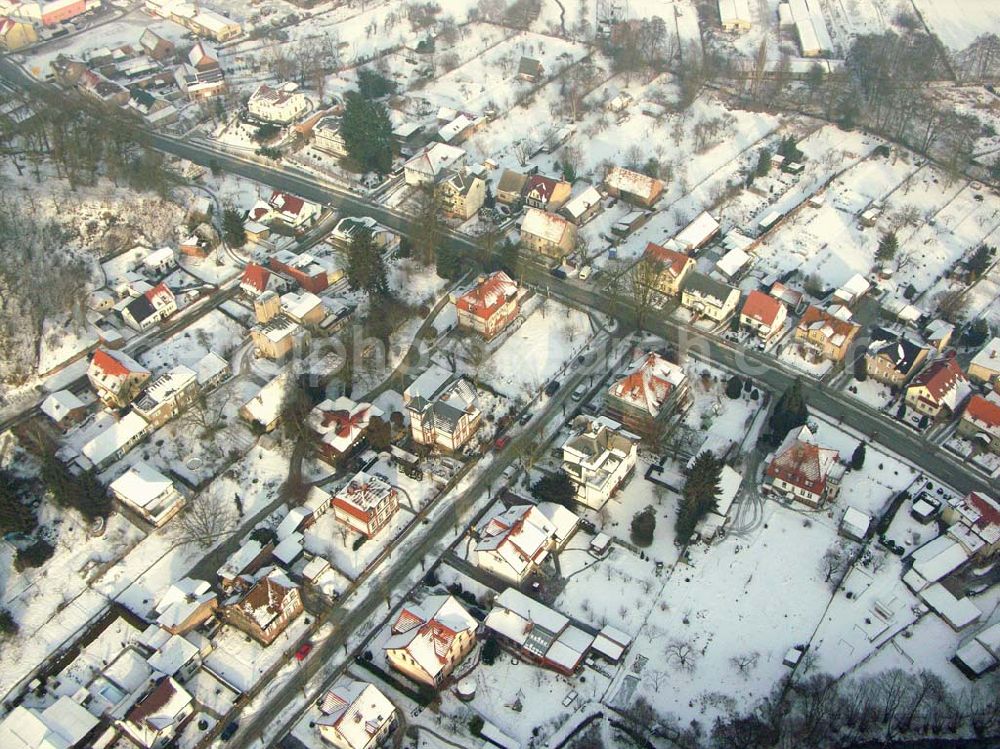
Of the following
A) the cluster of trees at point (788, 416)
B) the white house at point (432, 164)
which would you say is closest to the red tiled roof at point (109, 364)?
the white house at point (432, 164)

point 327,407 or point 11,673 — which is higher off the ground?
point 327,407

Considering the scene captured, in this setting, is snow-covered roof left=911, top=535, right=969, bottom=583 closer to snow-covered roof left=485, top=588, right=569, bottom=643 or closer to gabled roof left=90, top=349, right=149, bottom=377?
snow-covered roof left=485, top=588, right=569, bottom=643

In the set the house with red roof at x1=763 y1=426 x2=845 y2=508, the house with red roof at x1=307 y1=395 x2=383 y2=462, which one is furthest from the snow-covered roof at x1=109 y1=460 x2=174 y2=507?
the house with red roof at x1=763 y1=426 x2=845 y2=508

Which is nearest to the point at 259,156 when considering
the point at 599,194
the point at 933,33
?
the point at 599,194

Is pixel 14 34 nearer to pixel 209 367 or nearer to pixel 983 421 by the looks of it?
pixel 209 367

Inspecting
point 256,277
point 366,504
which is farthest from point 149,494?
point 256,277

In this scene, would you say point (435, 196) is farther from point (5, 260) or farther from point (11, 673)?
point (11, 673)
